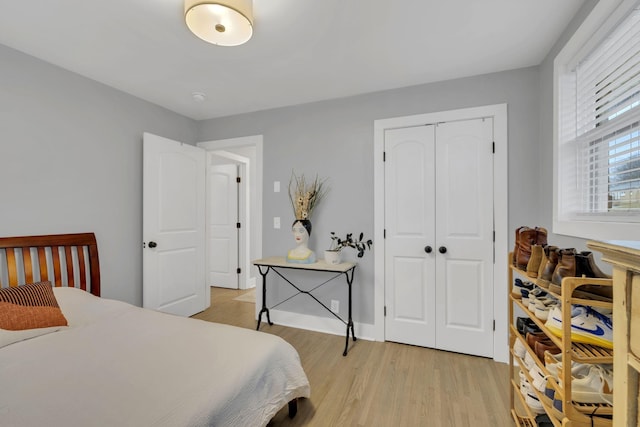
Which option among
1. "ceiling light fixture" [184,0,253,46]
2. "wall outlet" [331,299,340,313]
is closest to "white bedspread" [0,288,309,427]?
"wall outlet" [331,299,340,313]

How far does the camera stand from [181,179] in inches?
125

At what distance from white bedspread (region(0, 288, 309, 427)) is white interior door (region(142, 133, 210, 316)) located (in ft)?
3.72

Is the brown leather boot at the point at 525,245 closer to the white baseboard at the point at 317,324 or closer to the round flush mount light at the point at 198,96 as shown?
the white baseboard at the point at 317,324

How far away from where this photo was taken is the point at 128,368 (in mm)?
1239

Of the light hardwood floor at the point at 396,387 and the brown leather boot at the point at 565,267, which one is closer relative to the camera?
the brown leather boot at the point at 565,267

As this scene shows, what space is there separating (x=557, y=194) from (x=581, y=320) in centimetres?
117

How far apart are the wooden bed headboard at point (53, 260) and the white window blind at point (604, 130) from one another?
11.6 feet

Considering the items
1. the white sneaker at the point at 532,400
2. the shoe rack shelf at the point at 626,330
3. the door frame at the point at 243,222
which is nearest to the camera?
the shoe rack shelf at the point at 626,330

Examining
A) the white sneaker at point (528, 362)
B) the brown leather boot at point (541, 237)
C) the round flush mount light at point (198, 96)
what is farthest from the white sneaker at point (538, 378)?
the round flush mount light at point (198, 96)

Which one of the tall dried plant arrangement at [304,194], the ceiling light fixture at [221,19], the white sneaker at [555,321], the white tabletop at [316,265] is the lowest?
the white tabletop at [316,265]

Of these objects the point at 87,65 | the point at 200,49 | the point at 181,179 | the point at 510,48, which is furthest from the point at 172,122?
the point at 510,48

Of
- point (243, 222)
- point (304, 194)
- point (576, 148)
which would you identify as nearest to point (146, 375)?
point (304, 194)

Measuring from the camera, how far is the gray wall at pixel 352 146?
2270mm

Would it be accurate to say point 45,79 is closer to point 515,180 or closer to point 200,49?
point 200,49
